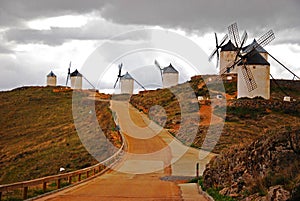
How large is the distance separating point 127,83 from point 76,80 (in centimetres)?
1648

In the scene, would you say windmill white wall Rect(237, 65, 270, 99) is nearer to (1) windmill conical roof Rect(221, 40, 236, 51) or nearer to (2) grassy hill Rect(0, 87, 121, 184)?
(1) windmill conical roof Rect(221, 40, 236, 51)

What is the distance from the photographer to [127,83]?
106 m

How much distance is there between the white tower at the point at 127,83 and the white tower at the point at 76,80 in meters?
14.9

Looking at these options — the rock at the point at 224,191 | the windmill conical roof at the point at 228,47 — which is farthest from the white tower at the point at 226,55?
the rock at the point at 224,191

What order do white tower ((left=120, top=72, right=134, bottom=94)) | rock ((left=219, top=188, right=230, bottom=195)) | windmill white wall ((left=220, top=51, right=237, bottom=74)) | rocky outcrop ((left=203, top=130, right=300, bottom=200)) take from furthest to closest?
1. white tower ((left=120, top=72, right=134, bottom=94))
2. windmill white wall ((left=220, top=51, right=237, bottom=74))
3. rock ((left=219, top=188, right=230, bottom=195))
4. rocky outcrop ((left=203, top=130, right=300, bottom=200))

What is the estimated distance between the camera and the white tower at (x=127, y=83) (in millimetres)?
105875

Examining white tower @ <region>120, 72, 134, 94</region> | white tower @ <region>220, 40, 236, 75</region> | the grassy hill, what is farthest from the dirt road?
white tower @ <region>120, 72, 134, 94</region>

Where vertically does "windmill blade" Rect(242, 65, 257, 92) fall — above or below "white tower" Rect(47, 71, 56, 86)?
below

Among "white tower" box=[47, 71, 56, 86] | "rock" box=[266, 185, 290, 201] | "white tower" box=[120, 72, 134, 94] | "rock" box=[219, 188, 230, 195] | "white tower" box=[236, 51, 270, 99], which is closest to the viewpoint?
"rock" box=[266, 185, 290, 201]

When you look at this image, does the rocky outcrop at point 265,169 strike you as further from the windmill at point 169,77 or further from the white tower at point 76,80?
the white tower at point 76,80

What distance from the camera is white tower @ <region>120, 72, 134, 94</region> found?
10588 centimetres

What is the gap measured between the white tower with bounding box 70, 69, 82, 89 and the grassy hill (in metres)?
11.8

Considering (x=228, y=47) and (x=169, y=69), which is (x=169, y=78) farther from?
(x=228, y=47)

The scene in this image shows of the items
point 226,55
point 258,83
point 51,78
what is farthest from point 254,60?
point 51,78
